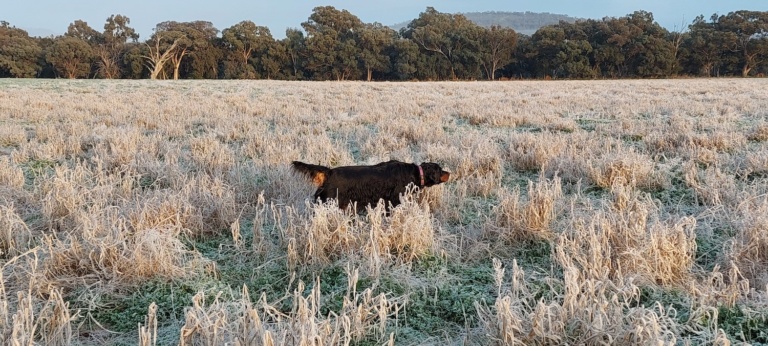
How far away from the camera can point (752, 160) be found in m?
5.40

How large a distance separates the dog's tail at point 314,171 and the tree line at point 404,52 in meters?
42.2

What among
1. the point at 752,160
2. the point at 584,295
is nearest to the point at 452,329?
the point at 584,295

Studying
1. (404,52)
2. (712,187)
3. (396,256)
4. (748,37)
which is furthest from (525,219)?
(748,37)

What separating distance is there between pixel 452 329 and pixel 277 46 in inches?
1855

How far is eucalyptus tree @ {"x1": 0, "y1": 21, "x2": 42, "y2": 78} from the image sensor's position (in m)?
41.8

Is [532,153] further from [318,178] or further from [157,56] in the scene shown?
[157,56]

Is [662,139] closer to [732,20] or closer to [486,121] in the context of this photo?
[486,121]

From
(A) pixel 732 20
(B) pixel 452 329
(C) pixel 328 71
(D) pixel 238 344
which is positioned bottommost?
(B) pixel 452 329

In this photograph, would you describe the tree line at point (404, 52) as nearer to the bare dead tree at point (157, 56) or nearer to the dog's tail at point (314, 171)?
the bare dead tree at point (157, 56)

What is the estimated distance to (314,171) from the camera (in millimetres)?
3945

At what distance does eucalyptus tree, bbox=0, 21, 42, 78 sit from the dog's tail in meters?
49.7

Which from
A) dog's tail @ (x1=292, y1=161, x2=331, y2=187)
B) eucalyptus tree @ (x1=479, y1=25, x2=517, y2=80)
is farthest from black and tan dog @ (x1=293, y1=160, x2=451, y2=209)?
eucalyptus tree @ (x1=479, y1=25, x2=517, y2=80)

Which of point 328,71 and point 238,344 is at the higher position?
point 328,71

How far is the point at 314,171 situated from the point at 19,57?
5086cm
